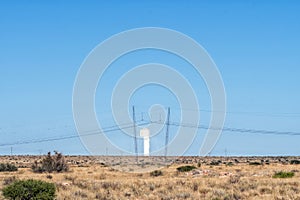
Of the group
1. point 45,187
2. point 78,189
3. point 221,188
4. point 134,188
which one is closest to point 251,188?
point 221,188

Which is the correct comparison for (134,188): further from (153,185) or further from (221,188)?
(221,188)

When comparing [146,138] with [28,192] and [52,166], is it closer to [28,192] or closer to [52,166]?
[52,166]

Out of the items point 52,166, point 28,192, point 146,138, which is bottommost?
point 28,192

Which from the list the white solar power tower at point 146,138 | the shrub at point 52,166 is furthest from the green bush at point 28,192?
the white solar power tower at point 146,138

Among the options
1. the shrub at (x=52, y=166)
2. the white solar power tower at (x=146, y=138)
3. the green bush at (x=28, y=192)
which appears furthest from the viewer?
the white solar power tower at (x=146, y=138)

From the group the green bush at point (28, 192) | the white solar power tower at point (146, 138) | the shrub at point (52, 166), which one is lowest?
the green bush at point (28, 192)

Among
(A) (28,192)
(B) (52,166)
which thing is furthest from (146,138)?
(A) (28,192)

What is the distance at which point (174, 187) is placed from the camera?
3781 centimetres

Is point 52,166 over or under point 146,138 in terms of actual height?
under

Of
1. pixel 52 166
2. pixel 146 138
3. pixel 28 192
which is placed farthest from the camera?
pixel 146 138

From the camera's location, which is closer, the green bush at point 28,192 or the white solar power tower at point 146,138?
the green bush at point 28,192

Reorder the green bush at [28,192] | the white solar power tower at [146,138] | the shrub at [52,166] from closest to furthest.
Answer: the green bush at [28,192], the shrub at [52,166], the white solar power tower at [146,138]

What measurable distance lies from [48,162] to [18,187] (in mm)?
38261

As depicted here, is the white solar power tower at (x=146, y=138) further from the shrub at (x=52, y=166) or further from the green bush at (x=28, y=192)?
the green bush at (x=28, y=192)
